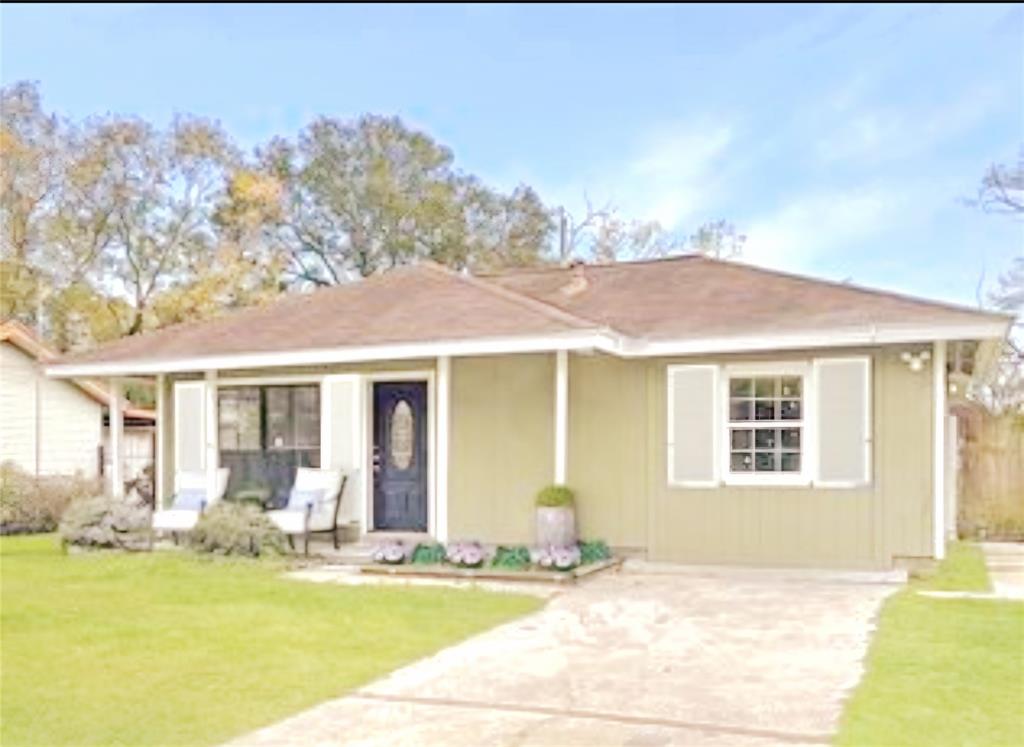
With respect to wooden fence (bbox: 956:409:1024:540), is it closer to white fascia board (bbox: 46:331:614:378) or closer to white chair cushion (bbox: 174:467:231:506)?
white fascia board (bbox: 46:331:614:378)

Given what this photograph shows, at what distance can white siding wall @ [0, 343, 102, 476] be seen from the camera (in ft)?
68.1

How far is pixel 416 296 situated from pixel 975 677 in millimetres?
9041

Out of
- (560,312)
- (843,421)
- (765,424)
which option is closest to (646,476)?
(765,424)

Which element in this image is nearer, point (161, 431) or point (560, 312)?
point (560, 312)

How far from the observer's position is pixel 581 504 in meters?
12.0

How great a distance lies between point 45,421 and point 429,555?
1314cm

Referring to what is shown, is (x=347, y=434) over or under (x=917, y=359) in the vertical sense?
under

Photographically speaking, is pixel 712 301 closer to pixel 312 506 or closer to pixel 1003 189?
pixel 312 506

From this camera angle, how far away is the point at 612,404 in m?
11.8

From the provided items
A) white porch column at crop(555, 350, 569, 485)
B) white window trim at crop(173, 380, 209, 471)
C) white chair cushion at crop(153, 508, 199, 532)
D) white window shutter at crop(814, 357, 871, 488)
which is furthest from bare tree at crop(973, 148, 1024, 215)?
white chair cushion at crop(153, 508, 199, 532)

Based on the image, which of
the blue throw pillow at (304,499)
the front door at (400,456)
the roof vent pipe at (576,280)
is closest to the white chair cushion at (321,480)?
the blue throw pillow at (304,499)

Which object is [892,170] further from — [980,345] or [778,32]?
[778,32]

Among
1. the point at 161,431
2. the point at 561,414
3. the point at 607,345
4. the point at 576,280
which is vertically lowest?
the point at 161,431

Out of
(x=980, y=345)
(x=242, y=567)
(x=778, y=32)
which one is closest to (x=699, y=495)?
(x=980, y=345)
